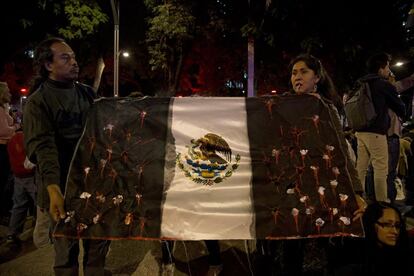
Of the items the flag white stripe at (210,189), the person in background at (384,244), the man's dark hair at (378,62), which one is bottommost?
the person in background at (384,244)

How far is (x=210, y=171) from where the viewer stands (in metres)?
3.20

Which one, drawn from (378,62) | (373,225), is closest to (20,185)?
(373,225)

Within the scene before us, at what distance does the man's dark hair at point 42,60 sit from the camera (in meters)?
3.19

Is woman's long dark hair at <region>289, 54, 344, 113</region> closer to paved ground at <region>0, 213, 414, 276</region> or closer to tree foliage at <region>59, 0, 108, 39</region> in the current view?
paved ground at <region>0, 213, 414, 276</region>

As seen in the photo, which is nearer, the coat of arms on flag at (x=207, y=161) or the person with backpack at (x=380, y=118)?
the coat of arms on flag at (x=207, y=161)

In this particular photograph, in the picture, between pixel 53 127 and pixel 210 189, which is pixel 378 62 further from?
pixel 53 127

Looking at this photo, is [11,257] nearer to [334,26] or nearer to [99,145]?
[99,145]

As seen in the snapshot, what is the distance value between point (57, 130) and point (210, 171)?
3.96ft

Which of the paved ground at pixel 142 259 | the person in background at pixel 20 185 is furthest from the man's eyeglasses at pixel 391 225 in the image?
the person in background at pixel 20 185

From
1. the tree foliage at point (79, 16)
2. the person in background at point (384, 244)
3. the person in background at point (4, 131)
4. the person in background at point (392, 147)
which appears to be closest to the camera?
the person in background at point (384, 244)

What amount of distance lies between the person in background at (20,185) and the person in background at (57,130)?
2.65 m

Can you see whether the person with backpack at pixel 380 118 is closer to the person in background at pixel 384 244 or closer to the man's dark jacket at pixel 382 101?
the man's dark jacket at pixel 382 101

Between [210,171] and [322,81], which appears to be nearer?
[210,171]

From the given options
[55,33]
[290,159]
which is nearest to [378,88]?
[290,159]
